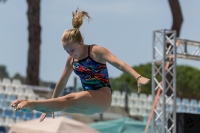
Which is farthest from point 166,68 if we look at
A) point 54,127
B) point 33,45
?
point 33,45

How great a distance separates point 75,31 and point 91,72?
517 millimetres

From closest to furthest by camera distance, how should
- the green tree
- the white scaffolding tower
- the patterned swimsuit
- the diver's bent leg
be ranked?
1. the diver's bent leg
2. the patterned swimsuit
3. the white scaffolding tower
4. the green tree

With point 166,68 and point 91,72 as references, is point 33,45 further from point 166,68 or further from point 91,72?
point 91,72

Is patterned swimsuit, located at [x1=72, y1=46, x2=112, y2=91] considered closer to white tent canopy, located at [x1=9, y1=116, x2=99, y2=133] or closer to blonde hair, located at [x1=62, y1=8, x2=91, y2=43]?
blonde hair, located at [x1=62, y1=8, x2=91, y2=43]

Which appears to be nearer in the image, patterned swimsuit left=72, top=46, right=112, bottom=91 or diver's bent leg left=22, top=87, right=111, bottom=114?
diver's bent leg left=22, top=87, right=111, bottom=114

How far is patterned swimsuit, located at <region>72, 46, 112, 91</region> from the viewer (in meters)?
5.98

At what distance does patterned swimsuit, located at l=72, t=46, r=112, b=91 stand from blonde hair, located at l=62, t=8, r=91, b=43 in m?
0.29

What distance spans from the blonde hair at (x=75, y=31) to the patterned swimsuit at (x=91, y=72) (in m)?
0.29

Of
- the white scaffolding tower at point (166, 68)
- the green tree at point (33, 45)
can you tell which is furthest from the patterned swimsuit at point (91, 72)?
the green tree at point (33, 45)

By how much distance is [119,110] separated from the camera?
19656 mm

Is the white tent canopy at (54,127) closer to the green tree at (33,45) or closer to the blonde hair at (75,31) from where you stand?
the blonde hair at (75,31)

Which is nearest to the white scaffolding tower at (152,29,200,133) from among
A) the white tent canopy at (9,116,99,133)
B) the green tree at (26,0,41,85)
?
the white tent canopy at (9,116,99,133)

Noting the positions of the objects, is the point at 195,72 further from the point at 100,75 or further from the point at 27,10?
the point at 100,75

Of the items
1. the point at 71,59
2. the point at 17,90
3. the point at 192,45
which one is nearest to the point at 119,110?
the point at 17,90
